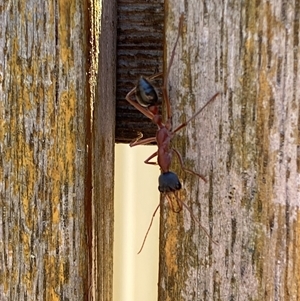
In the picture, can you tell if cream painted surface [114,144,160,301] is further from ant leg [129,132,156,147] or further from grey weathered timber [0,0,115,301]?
grey weathered timber [0,0,115,301]

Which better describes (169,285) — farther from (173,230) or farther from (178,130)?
(178,130)

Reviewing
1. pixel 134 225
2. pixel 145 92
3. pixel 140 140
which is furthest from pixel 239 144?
pixel 134 225

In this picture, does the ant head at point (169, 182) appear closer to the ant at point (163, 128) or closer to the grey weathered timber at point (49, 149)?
the ant at point (163, 128)

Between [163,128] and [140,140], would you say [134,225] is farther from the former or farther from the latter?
[163,128]

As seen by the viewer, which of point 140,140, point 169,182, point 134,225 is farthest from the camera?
point 134,225

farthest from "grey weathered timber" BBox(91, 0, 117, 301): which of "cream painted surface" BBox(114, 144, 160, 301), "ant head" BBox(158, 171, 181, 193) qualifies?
"cream painted surface" BBox(114, 144, 160, 301)
